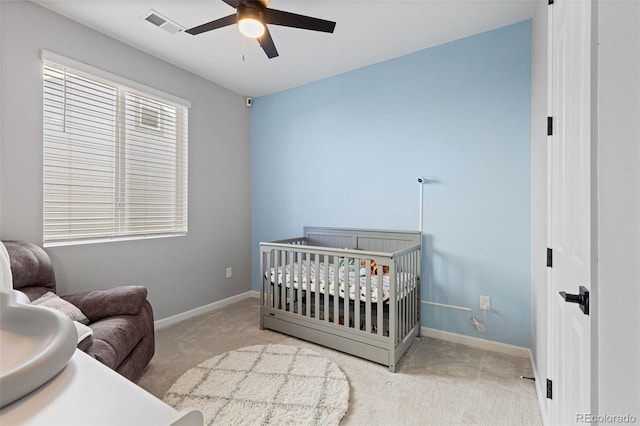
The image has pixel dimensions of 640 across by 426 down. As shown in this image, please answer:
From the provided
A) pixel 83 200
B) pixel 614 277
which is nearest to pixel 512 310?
pixel 614 277

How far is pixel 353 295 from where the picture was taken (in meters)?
2.39

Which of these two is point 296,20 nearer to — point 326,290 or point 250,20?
point 250,20

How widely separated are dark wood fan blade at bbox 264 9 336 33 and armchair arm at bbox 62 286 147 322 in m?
1.94

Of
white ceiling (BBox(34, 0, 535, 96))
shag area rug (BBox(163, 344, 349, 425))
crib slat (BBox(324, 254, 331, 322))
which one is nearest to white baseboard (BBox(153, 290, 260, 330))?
shag area rug (BBox(163, 344, 349, 425))

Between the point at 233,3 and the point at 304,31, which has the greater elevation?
the point at 304,31

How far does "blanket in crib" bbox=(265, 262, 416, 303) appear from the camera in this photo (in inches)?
91.2

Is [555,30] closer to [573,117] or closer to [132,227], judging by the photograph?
[573,117]

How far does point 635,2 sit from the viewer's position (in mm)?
572

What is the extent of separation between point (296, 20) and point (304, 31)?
2.56 ft

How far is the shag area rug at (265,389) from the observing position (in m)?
1.63

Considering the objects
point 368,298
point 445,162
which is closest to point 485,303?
point 368,298

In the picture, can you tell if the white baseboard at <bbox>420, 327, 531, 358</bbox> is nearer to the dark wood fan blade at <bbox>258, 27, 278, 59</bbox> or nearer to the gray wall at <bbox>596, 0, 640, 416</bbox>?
the gray wall at <bbox>596, 0, 640, 416</bbox>

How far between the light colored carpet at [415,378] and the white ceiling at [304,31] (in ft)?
8.35

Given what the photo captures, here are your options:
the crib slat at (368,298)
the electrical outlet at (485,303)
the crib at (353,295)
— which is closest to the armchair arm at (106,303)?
the crib at (353,295)
